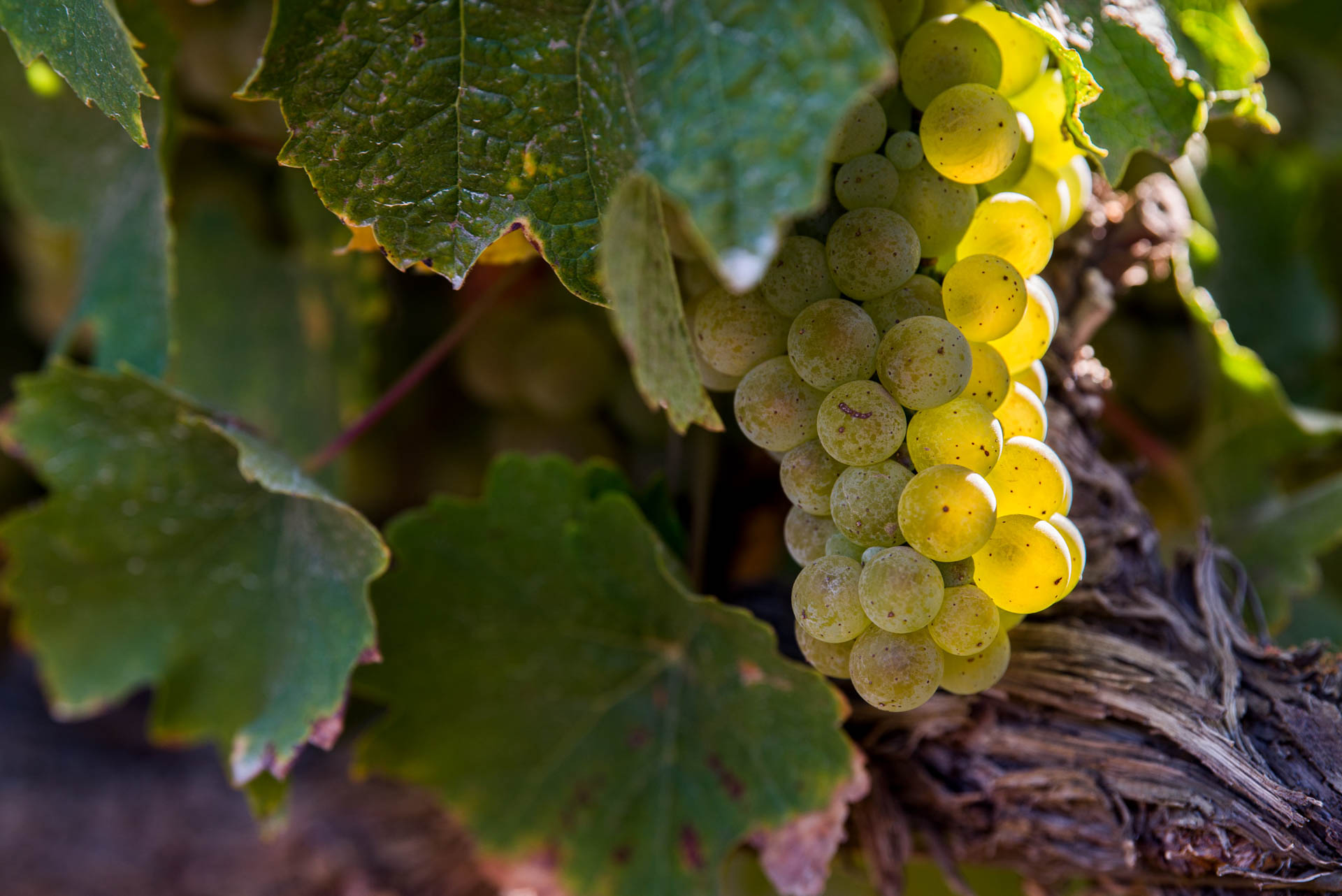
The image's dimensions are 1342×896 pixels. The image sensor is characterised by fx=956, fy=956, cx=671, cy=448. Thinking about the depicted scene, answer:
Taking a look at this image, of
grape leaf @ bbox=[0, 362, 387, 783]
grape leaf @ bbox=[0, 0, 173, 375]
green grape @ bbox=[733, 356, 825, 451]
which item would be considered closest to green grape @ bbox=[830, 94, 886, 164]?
green grape @ bbox=[733, 356, 825, 451]

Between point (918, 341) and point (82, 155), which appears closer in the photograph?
point (918, 341)

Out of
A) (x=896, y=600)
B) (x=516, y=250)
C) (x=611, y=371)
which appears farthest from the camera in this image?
(x=611, y=371)

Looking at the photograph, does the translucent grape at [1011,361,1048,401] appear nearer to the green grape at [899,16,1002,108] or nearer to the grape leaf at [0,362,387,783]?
the green grape at [899,16,1002,108]

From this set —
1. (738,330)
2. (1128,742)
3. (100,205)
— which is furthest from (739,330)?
(100,205)

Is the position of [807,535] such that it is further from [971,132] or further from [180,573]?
[180,573]

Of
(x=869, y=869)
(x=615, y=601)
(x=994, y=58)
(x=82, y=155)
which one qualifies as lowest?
(x=869, y=869)

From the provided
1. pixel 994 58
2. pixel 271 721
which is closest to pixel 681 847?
pixel 271 721

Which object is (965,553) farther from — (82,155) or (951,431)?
(82,155)
